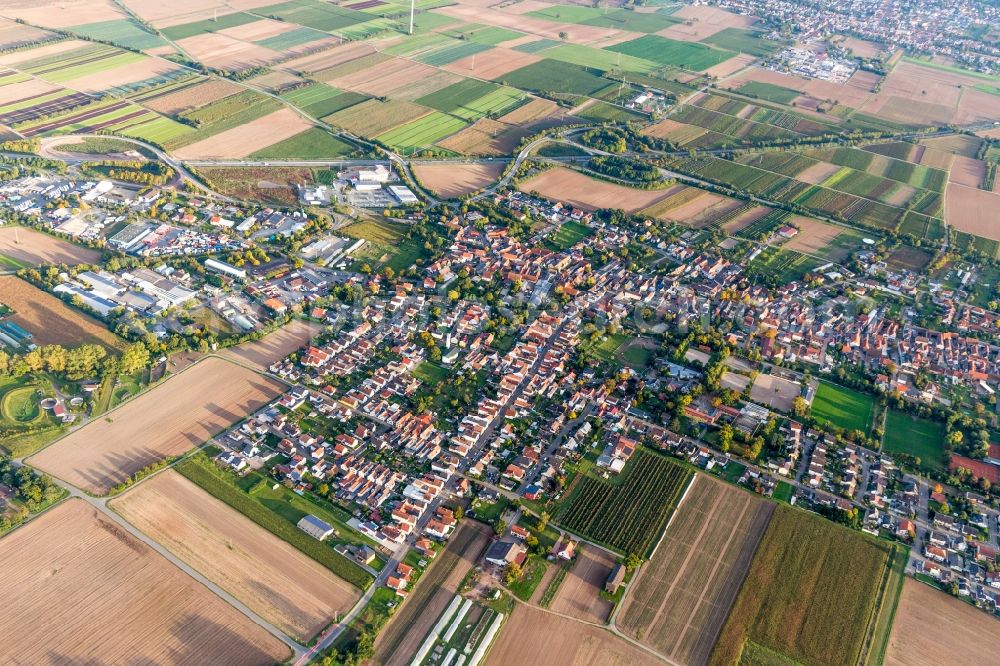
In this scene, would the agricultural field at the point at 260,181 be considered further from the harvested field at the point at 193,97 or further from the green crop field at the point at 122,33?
the green crop field at the point at 122,33

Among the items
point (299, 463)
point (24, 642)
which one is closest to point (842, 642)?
point (299, 463)

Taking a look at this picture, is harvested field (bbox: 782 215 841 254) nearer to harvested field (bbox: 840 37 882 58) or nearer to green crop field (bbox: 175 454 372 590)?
green crop field (bbox: 175 454 372 590)

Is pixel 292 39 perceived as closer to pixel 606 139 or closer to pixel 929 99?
pixel 606 139

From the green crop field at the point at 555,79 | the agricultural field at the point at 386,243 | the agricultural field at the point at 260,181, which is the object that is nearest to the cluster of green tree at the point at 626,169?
the green crop field at the point at 555,79

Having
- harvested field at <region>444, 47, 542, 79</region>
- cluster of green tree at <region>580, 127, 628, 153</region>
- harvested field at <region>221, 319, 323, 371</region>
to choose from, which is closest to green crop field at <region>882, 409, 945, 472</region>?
harvested field at <region>221, 319, 323, 371</region>

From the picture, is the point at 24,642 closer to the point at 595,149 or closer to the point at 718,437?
the point at 718,437

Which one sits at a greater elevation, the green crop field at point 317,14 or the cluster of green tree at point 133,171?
the green crop field at point 317,14
